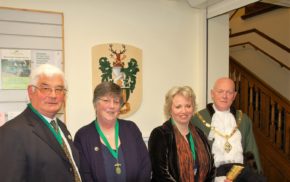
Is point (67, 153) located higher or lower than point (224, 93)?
lower

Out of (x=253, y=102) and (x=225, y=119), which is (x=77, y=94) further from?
(x=253, y=102)

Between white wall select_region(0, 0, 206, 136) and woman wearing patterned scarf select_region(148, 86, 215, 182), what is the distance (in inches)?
34.7

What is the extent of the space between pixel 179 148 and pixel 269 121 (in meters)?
2.81

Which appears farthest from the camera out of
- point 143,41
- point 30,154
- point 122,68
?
point 143,41

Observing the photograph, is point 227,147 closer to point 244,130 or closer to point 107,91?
point 244,130

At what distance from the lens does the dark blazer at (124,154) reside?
5.79 ft

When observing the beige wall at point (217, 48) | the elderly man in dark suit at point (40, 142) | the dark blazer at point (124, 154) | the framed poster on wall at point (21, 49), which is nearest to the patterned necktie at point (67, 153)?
the elderly man in dark suit at point (40, 142)

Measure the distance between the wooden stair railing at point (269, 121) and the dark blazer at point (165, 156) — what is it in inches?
95.1

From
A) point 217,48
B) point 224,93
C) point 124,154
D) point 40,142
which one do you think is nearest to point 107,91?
point 124,154

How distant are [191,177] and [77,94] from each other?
4.37ft

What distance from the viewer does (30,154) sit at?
1315mm

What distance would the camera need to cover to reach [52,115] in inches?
61.2

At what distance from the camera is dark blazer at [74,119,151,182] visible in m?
1.76

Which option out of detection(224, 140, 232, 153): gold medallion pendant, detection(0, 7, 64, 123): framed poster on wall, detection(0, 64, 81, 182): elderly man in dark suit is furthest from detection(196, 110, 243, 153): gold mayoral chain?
detection(0, 7, 64, 123): framed poster on wall
